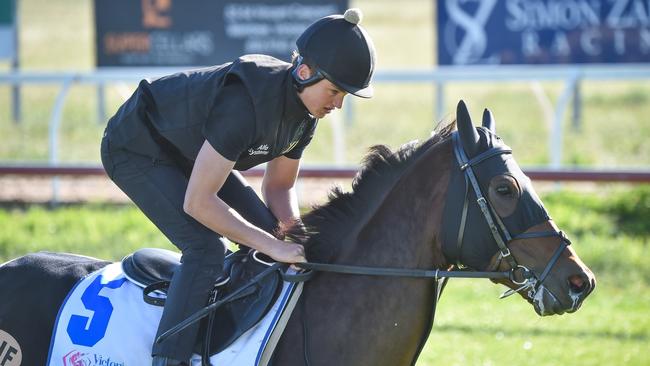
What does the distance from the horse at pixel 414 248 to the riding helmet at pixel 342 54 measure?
399 millimetres

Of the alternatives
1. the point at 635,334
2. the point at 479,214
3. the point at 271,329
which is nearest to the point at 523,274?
the point at 479,214

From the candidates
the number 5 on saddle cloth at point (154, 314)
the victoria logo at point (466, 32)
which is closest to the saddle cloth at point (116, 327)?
the number 5 on saddle cloth at point (154, 314)

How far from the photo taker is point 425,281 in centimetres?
400

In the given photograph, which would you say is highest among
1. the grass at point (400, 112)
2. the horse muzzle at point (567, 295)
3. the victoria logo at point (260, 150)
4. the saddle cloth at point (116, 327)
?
the victoria logo at point (260, 150)

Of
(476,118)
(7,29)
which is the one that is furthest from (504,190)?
(476,118)

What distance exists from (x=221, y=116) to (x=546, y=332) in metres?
5.04

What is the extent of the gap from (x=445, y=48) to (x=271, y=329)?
9869 millimetres

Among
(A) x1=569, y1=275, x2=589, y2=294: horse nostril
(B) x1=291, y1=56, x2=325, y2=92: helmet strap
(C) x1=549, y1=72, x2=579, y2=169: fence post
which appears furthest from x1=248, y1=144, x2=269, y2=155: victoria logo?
(C) x1=549, y1=72, x2=579, y2=169: fence post

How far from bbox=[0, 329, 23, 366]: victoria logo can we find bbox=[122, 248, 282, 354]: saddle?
569mm

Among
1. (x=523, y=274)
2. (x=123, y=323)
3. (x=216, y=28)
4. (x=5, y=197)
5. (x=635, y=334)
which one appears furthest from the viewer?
(x=216, y=28)

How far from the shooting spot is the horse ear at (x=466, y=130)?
Answer: 12.7 ft

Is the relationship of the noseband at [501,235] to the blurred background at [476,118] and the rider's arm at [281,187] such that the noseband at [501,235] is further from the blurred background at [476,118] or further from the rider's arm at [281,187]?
the blurred background at [476,118]

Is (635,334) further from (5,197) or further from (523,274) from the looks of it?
(5,197)

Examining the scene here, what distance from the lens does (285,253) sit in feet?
13.1
